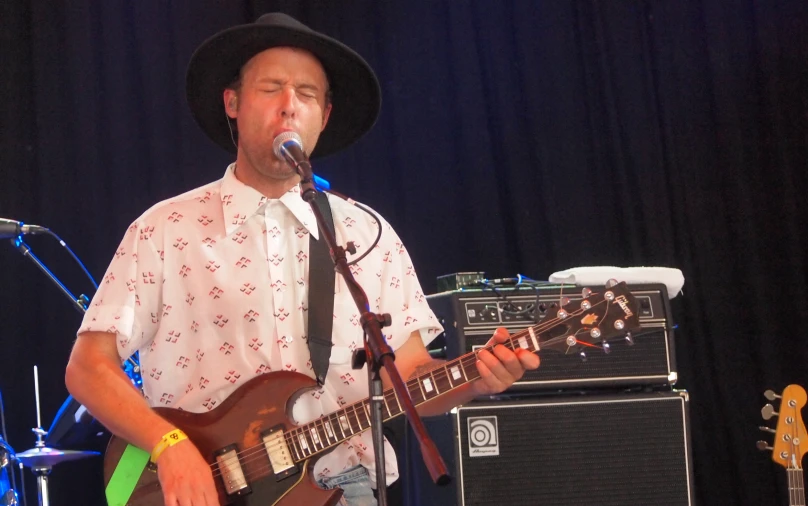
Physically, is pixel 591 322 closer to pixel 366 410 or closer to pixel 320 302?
pixel 366 410

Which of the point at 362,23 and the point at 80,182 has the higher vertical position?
the point at 362,23

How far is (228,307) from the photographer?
2.40 metres

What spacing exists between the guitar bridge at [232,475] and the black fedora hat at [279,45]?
1058 millimetres

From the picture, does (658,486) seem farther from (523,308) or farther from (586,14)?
(586,14)

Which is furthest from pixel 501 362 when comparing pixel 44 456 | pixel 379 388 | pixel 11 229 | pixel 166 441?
pixel 11 229

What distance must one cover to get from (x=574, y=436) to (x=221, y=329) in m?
1.23

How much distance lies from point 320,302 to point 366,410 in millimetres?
352

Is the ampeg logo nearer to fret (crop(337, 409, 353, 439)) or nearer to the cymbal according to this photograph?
fret (crop(337, 409, 353, 439))

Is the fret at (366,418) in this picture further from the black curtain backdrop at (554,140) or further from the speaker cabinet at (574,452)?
the black curtain backdrop at (554,140)

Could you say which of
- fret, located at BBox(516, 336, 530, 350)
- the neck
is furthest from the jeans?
the neck

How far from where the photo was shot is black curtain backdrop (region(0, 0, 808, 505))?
4.16 metres

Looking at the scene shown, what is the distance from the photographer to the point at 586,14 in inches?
180

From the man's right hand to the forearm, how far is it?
0.18 ft

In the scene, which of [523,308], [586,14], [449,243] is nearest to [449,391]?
[523,308]
